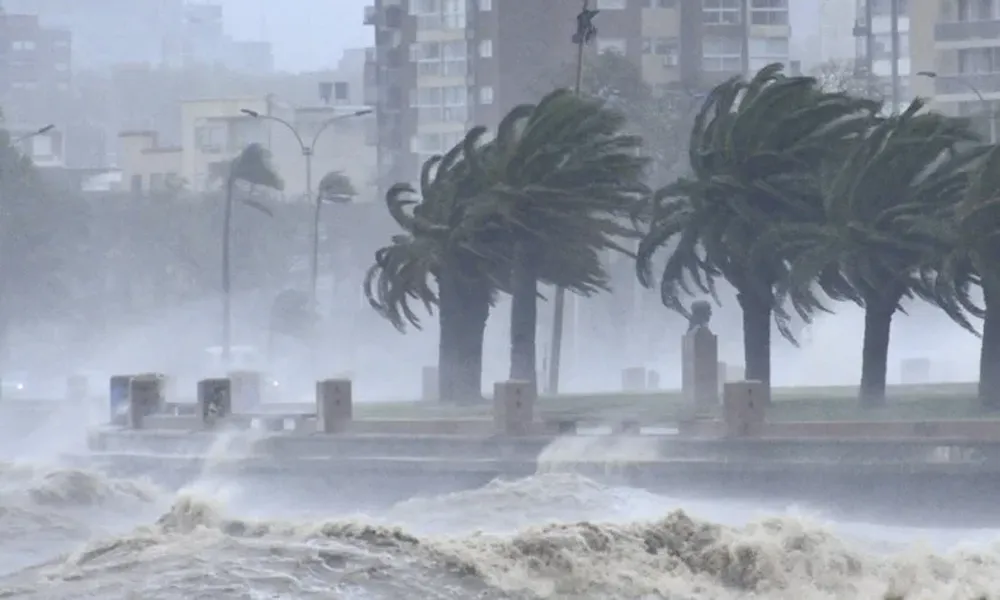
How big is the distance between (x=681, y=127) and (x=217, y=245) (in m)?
26.3

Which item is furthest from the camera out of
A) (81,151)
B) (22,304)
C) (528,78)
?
(81,151)

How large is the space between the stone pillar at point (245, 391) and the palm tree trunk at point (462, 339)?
5168mm

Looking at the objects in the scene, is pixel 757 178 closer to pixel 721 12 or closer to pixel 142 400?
pixel 142 400

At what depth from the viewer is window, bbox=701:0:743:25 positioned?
106 meters

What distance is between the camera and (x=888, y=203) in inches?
1673

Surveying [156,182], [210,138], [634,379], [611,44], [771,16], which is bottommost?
[634,379]

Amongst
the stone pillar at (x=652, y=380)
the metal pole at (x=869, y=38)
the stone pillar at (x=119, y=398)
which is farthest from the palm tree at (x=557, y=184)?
the metal pole at (x=869, y=38)

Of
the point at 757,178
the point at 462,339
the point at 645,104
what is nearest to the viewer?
the point at 757,178

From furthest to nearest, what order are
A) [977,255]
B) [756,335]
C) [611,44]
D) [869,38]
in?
[869,38], [611,44], [756,335], [977,255]

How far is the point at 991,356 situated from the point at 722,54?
65.7m

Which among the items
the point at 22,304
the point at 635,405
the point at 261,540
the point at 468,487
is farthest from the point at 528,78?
the point at 261,540

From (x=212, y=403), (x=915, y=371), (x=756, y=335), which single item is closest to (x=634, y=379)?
(x=915, y=371)

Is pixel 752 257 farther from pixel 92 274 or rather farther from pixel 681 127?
pixel 92 274

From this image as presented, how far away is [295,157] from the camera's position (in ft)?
422
